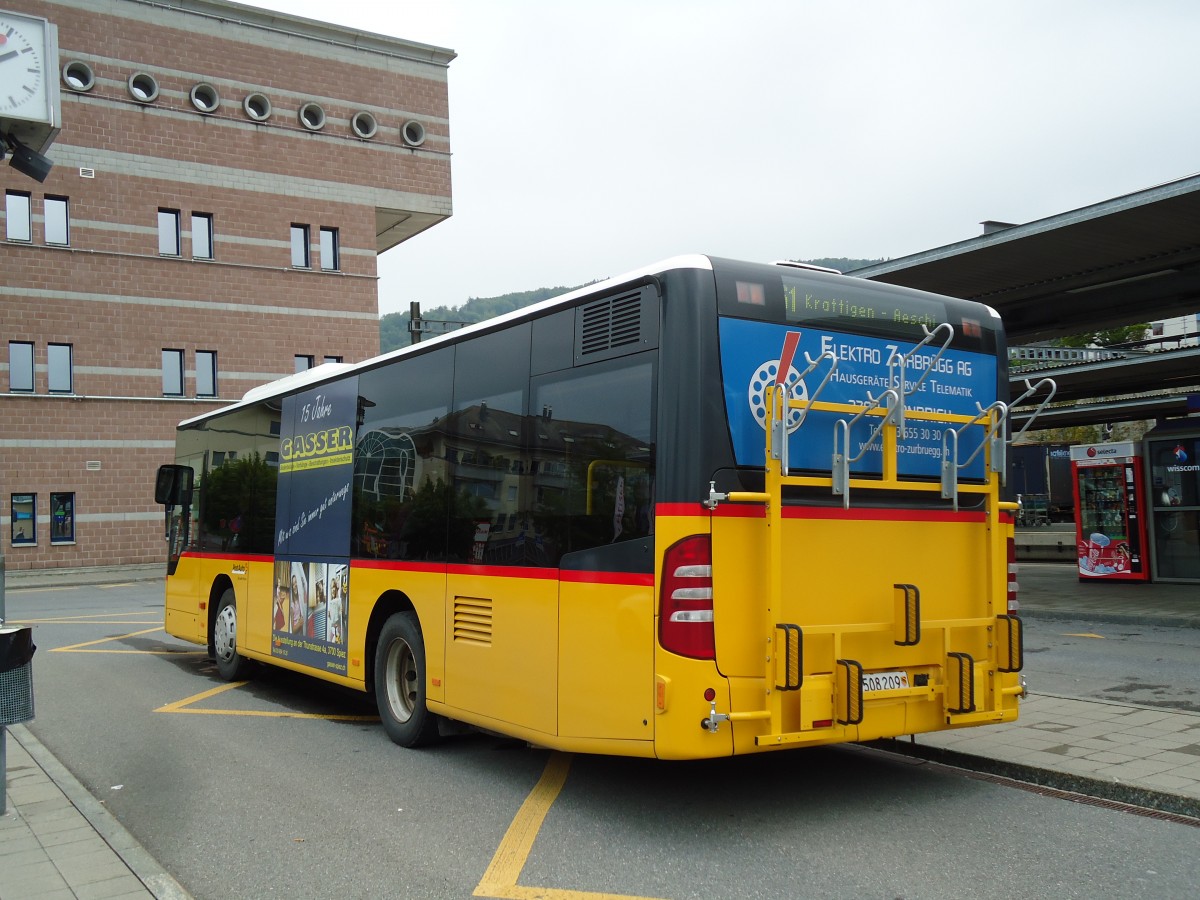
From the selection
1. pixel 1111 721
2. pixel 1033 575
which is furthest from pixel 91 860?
pixel 1033 575

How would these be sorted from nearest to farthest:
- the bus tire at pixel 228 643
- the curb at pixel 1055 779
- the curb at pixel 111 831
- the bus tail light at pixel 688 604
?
1. the curb at pixel 111 831
2. the bus tail light at pixel 688 604
3. the curb at pixel 1055 779
4. the bus tire at pixel 228 643

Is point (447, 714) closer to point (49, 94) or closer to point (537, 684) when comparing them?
point (537, 684)

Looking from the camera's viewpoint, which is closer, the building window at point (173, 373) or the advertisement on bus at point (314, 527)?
the advertisement on bus at point (314, 527)

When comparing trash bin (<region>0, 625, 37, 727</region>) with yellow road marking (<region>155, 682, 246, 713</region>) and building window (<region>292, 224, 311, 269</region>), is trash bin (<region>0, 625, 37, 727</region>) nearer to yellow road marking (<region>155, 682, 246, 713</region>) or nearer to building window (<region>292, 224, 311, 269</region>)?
yellow road marking (<region>155, 682, 246, 713</region>)

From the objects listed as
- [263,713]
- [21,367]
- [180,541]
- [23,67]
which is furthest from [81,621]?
[21,367]

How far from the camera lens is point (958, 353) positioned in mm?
6734

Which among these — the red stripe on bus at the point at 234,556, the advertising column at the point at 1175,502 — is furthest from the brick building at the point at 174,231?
the advertising column at the point at 1175,502

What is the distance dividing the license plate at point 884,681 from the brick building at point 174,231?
33.6 meters

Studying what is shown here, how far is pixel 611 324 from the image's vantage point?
6.05m

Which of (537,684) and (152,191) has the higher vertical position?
(152,191)

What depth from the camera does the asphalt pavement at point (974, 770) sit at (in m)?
5.02

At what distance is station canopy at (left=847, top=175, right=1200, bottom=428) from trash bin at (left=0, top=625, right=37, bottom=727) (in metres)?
12.1

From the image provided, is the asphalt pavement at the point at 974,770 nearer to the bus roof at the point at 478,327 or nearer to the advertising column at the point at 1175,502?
the bus roof at the point at 478,327

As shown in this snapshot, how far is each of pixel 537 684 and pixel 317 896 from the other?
1780 millimetres
